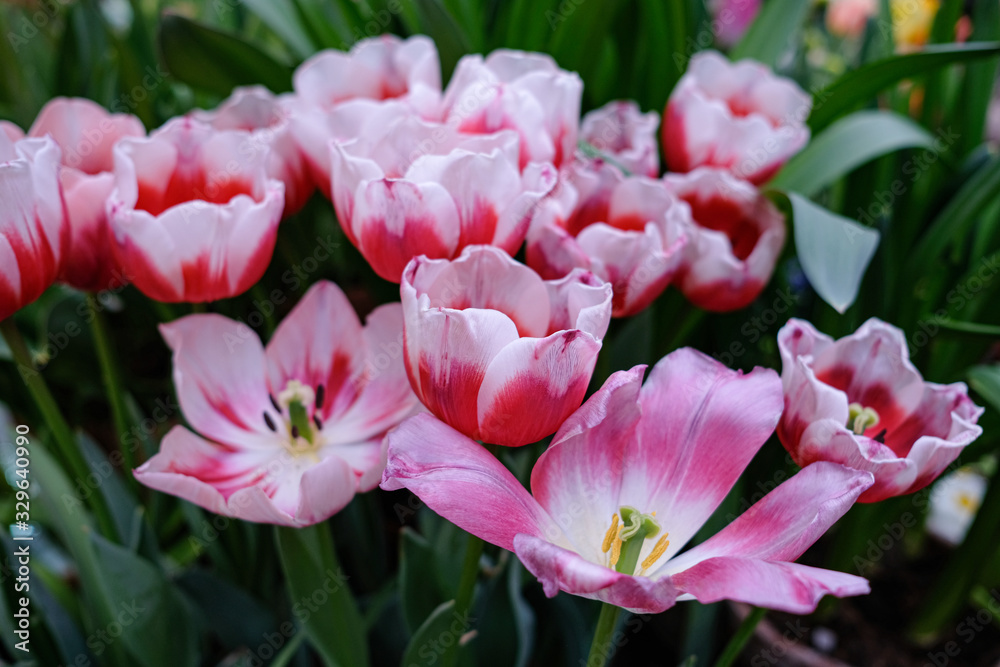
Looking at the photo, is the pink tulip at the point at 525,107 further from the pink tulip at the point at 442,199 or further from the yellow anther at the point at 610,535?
the yellow anther at the point at 610,535

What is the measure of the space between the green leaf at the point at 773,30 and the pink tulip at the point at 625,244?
0.41m

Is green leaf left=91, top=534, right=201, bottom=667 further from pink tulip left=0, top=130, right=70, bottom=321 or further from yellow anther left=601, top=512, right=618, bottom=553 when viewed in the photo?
yellow anther left=601, top=512, right=618, bottom=553

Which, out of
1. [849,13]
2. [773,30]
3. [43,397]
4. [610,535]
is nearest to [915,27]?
[849,13]

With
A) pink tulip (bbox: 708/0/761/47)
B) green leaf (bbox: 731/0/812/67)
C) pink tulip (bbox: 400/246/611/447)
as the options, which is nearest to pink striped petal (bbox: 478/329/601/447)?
pink tulip (bbox: 400/246/611/447)

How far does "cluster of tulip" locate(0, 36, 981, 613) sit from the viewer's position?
1.07 ft

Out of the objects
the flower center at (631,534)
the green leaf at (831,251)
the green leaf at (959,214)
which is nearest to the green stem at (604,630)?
the flower center at (631,534)

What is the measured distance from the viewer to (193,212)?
415 mm

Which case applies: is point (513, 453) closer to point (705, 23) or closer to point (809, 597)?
point (809, 597)

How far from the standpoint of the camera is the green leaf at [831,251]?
1.59 ft

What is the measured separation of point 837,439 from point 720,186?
0.25m

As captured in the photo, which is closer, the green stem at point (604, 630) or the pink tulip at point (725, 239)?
the green stem at point (604, 630)

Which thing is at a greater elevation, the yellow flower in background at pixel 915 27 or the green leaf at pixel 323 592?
the yellow flower in background at pixel 915 27

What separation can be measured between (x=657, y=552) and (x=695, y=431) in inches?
2.6

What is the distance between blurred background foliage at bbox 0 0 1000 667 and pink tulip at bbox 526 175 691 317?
0.10m
